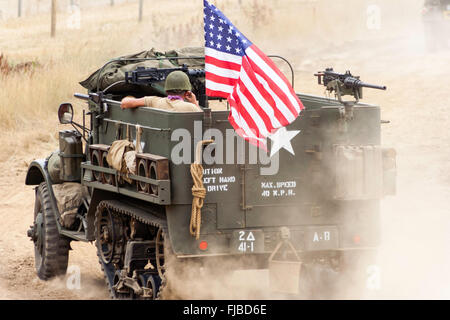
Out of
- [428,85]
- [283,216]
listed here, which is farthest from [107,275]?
[428,85]

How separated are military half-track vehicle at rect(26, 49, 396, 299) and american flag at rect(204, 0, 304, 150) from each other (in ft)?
0.49

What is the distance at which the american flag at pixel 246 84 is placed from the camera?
8227 millimetres

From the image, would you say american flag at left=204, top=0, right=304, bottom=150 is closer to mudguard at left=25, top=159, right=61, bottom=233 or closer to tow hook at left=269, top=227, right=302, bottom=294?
tow hook at left=269, top=227, right=302, bottom=294

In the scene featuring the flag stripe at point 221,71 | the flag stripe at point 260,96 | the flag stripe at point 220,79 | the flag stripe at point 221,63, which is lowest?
the flag stripe at point 260,96

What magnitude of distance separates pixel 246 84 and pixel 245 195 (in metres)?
0.89

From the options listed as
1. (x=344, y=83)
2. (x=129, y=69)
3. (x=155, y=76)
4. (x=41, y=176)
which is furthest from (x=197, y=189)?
(x=41, y=176)

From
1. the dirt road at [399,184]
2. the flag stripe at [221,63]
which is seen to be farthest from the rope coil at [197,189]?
the dirt road at [399,184]

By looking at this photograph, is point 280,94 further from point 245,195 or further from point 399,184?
point 399,184

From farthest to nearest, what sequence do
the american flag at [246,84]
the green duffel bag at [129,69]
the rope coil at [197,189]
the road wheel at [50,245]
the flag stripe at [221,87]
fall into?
the road wheel at [50,245] < the green duffel bag at [129,69] < the flag stripe at [221,87] < the american flag at [246,84] < the rope coil at [197,189]

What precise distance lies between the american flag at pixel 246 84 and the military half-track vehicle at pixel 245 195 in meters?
0.15

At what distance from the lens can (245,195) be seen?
838 centimetres

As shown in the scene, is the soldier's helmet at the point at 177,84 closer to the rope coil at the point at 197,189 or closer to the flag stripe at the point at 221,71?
the flag stripe at the point at 221,71

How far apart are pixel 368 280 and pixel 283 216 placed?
41.2 inches

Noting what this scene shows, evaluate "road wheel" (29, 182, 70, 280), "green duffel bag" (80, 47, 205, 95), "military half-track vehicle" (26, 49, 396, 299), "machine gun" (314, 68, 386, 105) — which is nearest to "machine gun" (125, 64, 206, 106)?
"green duffel bag" (80, 47, 205, 95)
